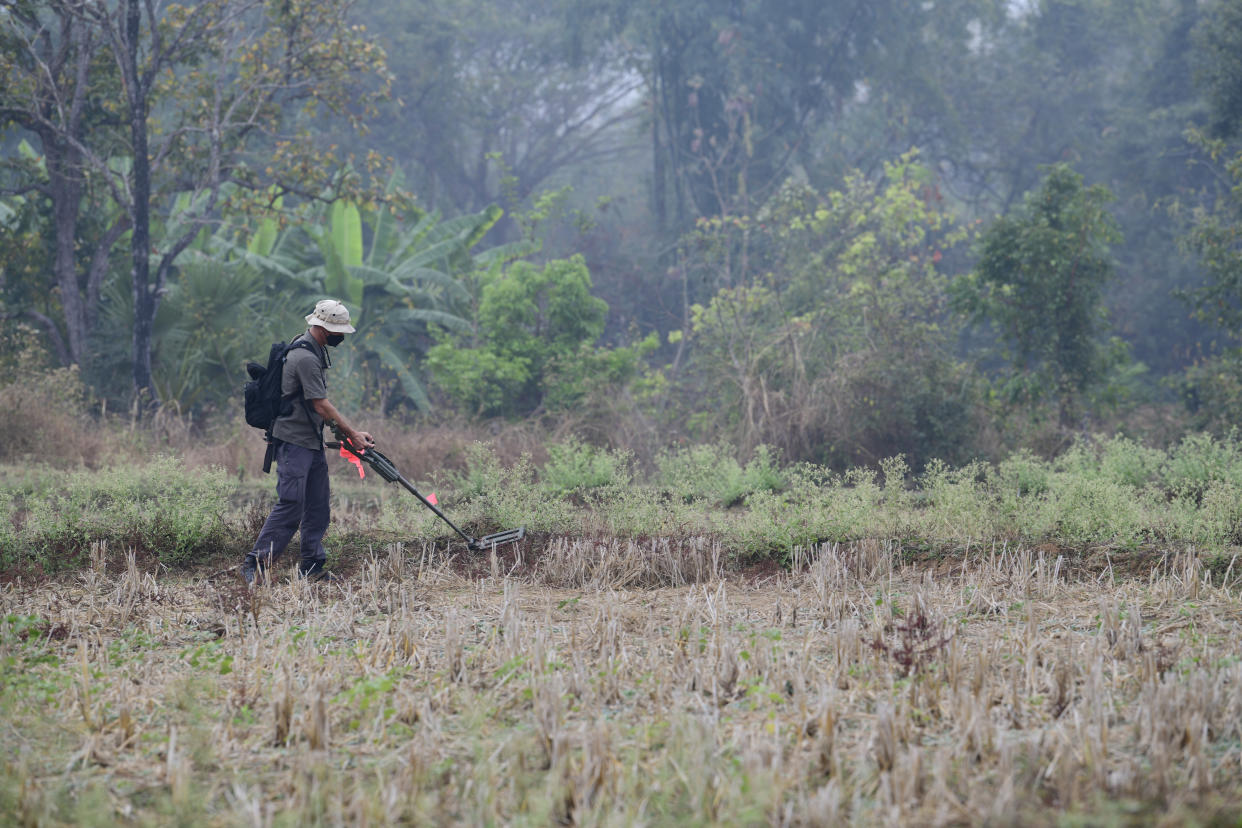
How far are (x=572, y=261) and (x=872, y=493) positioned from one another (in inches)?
400

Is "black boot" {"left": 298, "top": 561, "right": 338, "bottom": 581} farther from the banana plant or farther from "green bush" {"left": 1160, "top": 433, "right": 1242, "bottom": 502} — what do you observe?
the banana plant

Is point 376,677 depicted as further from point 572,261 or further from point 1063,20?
point 1063,20

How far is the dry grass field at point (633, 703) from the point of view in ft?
11.2

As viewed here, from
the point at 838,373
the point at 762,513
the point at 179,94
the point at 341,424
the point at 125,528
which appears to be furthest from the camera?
the point at 179,94

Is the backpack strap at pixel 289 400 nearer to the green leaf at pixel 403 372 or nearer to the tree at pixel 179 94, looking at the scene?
the tree at pixel 179 94

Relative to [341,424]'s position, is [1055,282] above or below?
above

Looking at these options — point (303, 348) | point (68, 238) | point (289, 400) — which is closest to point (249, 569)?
point (289, 400)

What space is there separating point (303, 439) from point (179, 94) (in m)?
11.0

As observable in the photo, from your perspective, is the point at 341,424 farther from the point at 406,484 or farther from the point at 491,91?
the point at 491,91

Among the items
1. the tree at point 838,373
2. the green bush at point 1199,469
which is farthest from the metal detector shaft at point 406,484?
the tree at point 838,373

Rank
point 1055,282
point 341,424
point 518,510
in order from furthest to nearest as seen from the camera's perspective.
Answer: point 1055,282 < point 518,510 < point 341,424

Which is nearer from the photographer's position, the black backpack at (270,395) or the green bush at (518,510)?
the black backpack at (270,395)

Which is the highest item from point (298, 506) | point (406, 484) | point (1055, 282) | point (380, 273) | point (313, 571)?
point (380, 273)

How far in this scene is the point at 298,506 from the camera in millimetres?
7043
